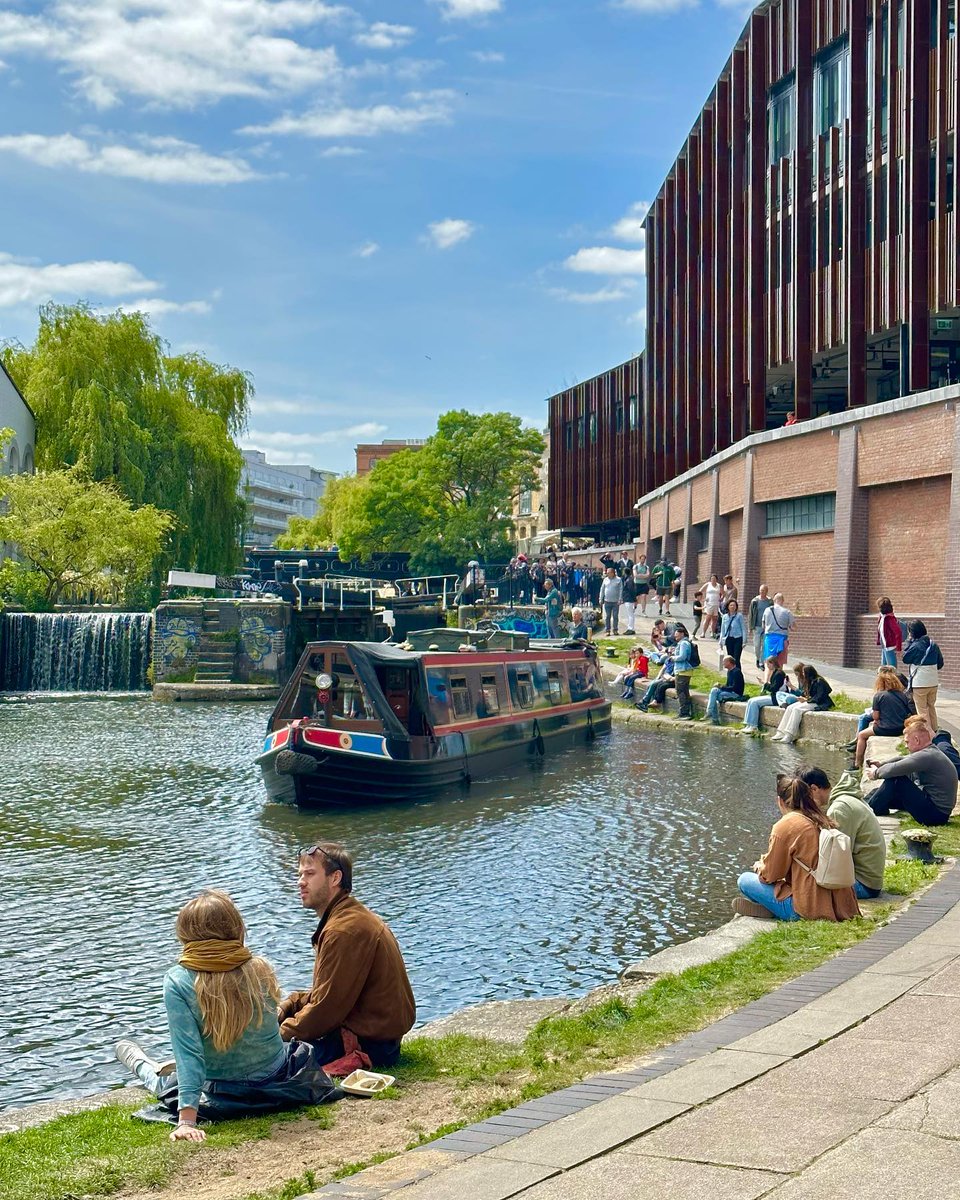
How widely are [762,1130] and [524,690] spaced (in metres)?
18.4

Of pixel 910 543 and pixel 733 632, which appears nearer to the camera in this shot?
pixel 733 632

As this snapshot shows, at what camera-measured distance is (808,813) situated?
28.8 feet

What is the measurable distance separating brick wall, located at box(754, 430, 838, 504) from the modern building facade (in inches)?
964

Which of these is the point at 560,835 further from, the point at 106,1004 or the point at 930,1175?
the point at 930,1175

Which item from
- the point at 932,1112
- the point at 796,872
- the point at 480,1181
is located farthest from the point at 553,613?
the point at 480,1181

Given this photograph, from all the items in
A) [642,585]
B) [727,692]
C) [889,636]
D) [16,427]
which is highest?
[16,427]

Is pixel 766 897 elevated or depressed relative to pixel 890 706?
depressed

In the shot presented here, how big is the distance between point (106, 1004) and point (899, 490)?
2042 centimetres

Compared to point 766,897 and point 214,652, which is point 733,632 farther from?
point 214,652

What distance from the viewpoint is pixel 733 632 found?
2488 cm

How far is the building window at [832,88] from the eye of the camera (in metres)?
32.2

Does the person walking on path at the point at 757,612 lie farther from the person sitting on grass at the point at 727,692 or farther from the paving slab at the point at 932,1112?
the paving slab at the point at 932,1112

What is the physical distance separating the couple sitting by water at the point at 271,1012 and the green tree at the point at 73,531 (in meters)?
33.5

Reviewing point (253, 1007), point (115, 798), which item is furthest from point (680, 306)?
point (253, 1007)
